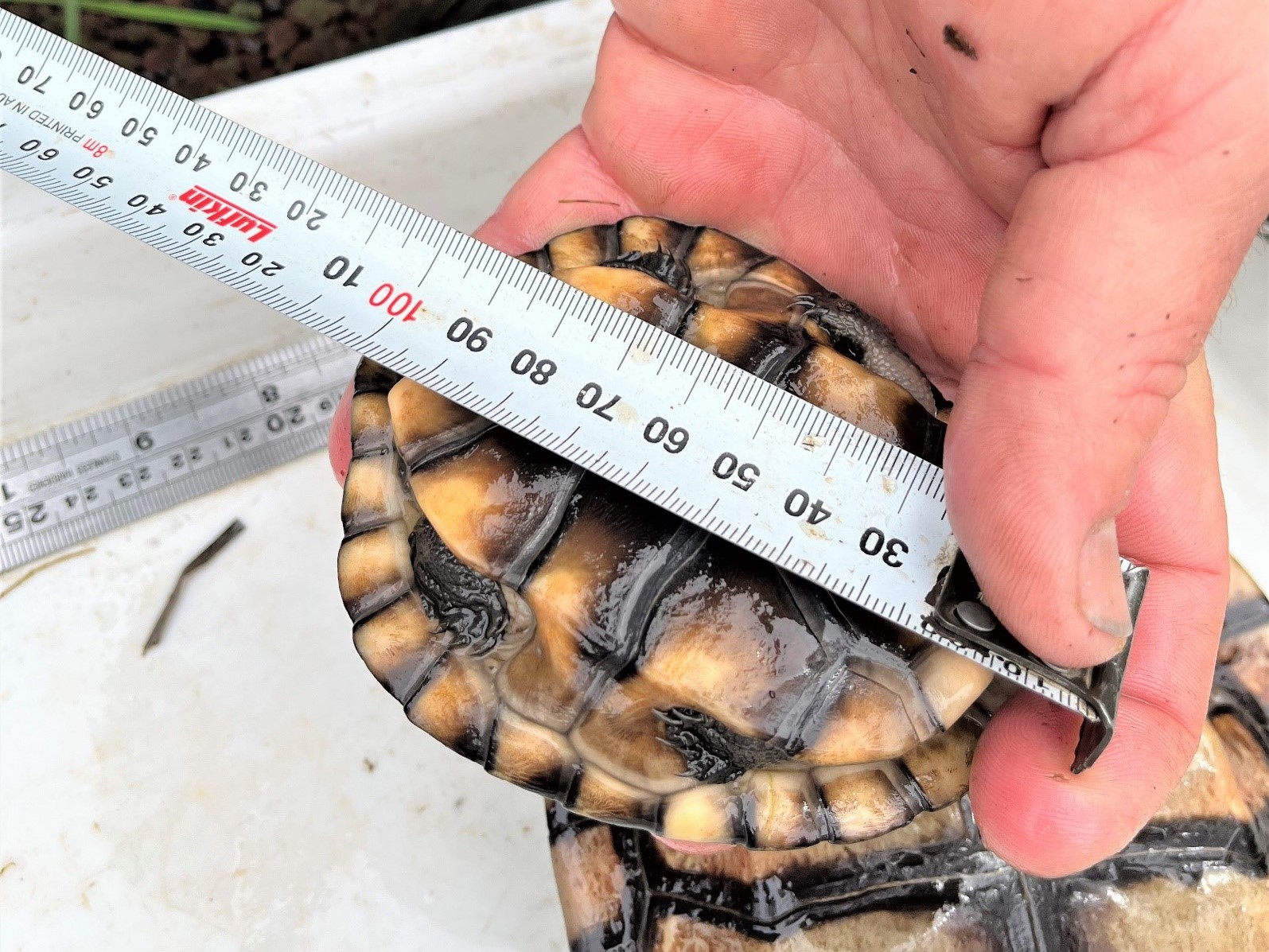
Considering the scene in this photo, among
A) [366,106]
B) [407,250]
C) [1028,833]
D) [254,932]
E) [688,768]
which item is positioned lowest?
[254,932]

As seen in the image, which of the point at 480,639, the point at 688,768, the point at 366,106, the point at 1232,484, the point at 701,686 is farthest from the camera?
the point at 1232,484

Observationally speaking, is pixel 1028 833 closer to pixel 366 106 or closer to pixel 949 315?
pixel 949 315

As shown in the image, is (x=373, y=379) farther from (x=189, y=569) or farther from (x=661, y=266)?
(x=189, y=569)

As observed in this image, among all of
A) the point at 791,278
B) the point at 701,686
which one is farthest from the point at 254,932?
the point at 791,278

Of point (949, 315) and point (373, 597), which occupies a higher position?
point (949, 315)

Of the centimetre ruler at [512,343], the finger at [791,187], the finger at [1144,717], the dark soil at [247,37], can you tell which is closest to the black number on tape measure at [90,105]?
the centimetre ruler at [512,343]

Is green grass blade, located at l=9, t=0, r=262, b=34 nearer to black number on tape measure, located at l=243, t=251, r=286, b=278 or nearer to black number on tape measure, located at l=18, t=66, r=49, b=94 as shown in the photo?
black number on tape measure, located at l=18, t=66, r=49, b=94

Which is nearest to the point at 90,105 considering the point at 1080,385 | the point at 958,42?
the point at 958,42
